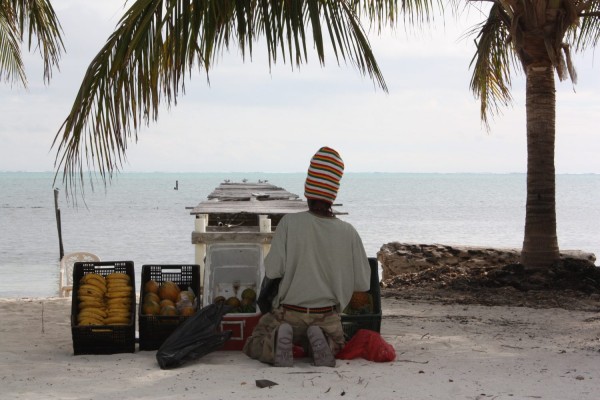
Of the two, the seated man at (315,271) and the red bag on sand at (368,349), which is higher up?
the seated man at (315,271)

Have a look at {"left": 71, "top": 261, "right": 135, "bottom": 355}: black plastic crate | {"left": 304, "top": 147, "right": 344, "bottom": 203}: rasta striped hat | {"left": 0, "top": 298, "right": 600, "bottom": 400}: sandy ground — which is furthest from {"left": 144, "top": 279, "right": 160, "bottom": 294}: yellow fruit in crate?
{"left": 304, "top": 147, "right": 344, "bottom": 203}: rasta striped hat

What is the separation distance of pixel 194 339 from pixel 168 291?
0.77 m

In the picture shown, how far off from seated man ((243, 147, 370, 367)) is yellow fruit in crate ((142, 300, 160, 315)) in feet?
2.83

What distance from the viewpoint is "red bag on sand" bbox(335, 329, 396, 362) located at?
5781mm

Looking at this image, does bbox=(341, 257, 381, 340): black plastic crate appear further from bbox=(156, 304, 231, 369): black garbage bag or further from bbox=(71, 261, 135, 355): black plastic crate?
bbox=(71, 261, 135, 355): black plastic crate

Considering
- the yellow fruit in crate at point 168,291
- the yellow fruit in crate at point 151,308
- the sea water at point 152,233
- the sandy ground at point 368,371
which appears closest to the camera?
the sandy ground at point 368,371

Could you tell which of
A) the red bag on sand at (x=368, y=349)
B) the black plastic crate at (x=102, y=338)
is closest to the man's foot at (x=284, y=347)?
the red bag on sand at (x=368, y=349)

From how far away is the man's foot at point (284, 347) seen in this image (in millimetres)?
5582

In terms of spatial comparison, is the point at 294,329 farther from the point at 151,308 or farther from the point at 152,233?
the point at 152,233

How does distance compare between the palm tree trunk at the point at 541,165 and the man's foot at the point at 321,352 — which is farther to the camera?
the palm tree trunk at the point at 541,165

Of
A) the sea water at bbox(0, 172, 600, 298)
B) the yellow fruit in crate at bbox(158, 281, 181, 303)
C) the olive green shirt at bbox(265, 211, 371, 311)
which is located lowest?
the sea water at bbox(0, 172, 600, 298)

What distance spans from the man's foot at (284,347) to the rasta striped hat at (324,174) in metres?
0.93

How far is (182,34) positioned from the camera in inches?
241

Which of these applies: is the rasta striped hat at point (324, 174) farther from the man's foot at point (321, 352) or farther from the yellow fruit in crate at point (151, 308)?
the yellow fruit in crate at point (151, 308)
